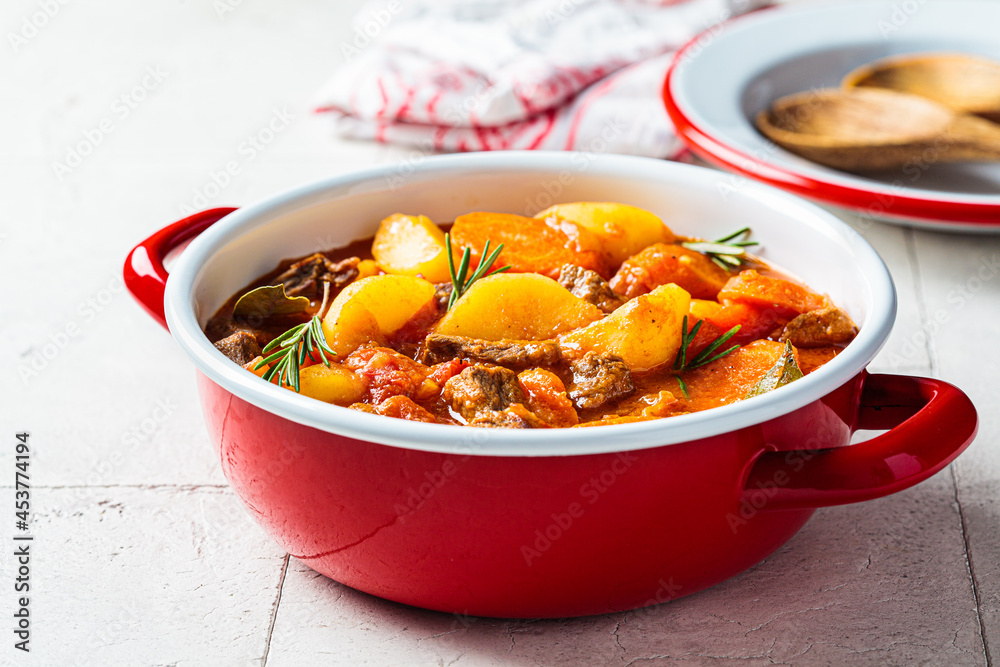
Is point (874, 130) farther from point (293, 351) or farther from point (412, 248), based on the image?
point (293, 351)

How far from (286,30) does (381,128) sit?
1.30 m

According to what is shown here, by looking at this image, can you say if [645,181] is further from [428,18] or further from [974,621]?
[428,18]

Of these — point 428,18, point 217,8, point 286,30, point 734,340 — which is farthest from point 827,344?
point 217,8

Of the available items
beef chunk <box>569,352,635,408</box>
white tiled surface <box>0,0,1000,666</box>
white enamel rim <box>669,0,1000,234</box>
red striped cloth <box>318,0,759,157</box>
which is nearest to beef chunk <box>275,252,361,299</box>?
white tiled surface <box>0,0,1000,666</box>

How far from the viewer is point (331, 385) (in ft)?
4.43

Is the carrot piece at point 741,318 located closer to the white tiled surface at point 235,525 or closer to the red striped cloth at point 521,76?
the white tiled surface at point 235,525

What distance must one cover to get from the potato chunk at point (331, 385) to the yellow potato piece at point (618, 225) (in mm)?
577

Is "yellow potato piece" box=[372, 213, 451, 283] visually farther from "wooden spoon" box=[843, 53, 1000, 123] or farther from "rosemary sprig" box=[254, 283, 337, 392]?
"wooden spoon" box=[843, 53, 1000, 123]

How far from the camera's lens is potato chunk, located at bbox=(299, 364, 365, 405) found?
1.34 m

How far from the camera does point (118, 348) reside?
2.15 metres

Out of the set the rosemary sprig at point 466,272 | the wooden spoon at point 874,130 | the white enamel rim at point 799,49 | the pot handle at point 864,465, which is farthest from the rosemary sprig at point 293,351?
the wooden spoon at point 874,130

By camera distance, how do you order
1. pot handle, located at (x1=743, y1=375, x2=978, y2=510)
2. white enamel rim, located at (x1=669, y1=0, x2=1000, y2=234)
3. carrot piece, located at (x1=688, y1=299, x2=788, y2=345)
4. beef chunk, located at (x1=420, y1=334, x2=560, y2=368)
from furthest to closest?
white enamel rim, located at (x1=669, y1=0, x2=1000, y2=234)
carrot piece, located at (x1=688, y1=299, x2=788, y2=345)
beef chunk, located at (x1=420, y1=334, x2=560, y2=368)
pot handle, located at (x1=743, y1=375, x2=978, y2=510)

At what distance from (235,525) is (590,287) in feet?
2.24

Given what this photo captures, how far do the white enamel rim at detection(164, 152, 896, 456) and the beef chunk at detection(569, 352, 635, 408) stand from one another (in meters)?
0.22
